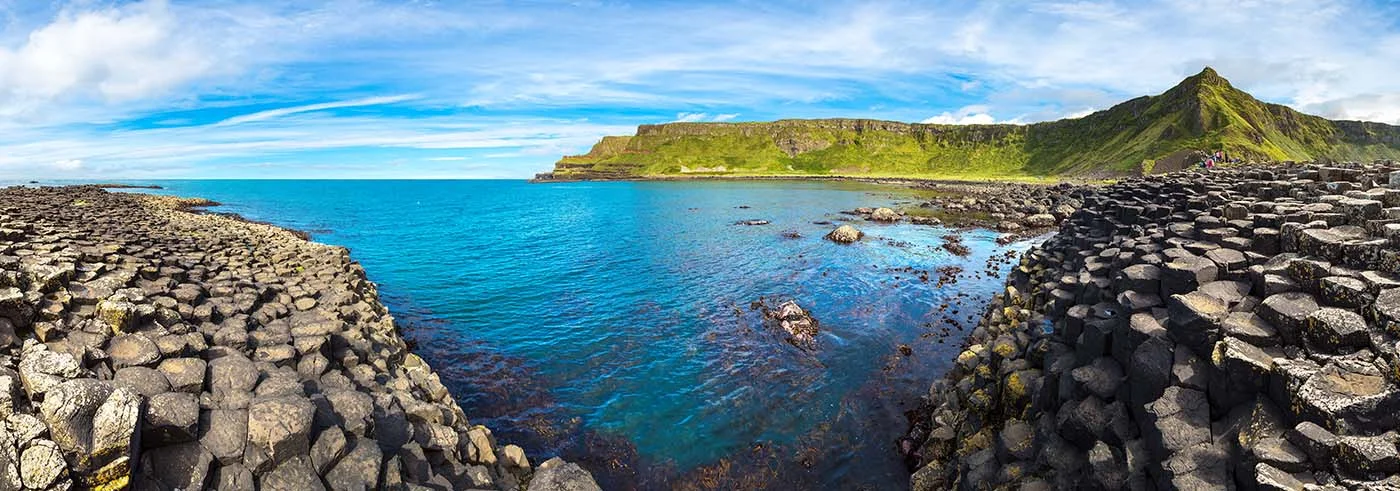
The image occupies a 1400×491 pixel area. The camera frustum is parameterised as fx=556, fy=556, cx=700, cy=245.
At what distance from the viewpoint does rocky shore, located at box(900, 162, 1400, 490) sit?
285 inches

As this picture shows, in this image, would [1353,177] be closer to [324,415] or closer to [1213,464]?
[1213,464]

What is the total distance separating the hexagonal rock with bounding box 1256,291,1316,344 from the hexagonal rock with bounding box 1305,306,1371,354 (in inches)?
6.3

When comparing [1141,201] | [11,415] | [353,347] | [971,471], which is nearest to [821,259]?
[1141,201]

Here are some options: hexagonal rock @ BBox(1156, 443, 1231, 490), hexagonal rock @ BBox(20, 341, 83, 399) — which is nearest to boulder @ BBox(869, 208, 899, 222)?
hexagonal rock @ BBox(1156, 443, 1231, 490)

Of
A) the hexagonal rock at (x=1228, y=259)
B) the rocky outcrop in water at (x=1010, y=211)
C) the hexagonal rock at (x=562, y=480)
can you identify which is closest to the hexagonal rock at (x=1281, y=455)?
the hexagonal rock at (x=1228, y=259)

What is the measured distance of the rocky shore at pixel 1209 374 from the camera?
7242 mm

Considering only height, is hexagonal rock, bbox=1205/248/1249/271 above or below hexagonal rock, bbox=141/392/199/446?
above

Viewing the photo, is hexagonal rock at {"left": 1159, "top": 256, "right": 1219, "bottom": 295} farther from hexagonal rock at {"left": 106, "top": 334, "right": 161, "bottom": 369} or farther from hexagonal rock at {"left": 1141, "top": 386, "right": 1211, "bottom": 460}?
hexagonal rock at {"left": 106, "top": 334, "right": 161, "bottom": 369}

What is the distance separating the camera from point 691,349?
939 inches

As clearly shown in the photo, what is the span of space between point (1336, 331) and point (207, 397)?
17896 mm

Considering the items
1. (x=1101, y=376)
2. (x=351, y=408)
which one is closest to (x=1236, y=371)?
(x=1101, y=376)

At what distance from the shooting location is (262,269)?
24.3 m

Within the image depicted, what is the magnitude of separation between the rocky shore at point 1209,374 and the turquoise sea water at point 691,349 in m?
2.86

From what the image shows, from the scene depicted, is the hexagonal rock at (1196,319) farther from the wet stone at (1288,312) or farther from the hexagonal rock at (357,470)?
the hexagonal rock at (357,470)
